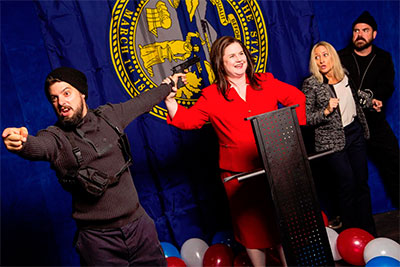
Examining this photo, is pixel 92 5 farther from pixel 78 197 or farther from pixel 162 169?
pixel 78 197

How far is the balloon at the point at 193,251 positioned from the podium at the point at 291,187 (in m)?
1.20

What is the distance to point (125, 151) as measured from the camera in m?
1.97

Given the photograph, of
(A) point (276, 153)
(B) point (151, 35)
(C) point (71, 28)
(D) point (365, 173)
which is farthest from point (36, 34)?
(D) point (365, 173)

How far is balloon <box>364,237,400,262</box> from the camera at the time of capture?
2.56 meters

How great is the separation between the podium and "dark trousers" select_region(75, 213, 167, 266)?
71 centimetres

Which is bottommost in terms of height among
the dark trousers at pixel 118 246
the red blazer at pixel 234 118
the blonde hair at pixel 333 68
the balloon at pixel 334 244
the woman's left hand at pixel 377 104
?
the balloon at pixel 334 244

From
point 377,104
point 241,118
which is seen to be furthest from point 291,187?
point 377,104

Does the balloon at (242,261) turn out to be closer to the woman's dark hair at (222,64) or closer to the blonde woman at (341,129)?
the blonde woman at (341,129)

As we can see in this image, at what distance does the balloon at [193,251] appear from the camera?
3.01 meters

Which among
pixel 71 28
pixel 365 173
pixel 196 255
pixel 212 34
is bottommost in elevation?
pixel 196 255

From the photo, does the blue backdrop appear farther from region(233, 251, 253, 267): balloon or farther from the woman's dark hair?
the woman's dark hair

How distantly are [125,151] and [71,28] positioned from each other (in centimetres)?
140

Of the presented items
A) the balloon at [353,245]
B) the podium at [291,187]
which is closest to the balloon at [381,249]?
the balloon at [353,245]

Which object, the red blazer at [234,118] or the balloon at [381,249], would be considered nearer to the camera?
the red blazer at [234,118]
